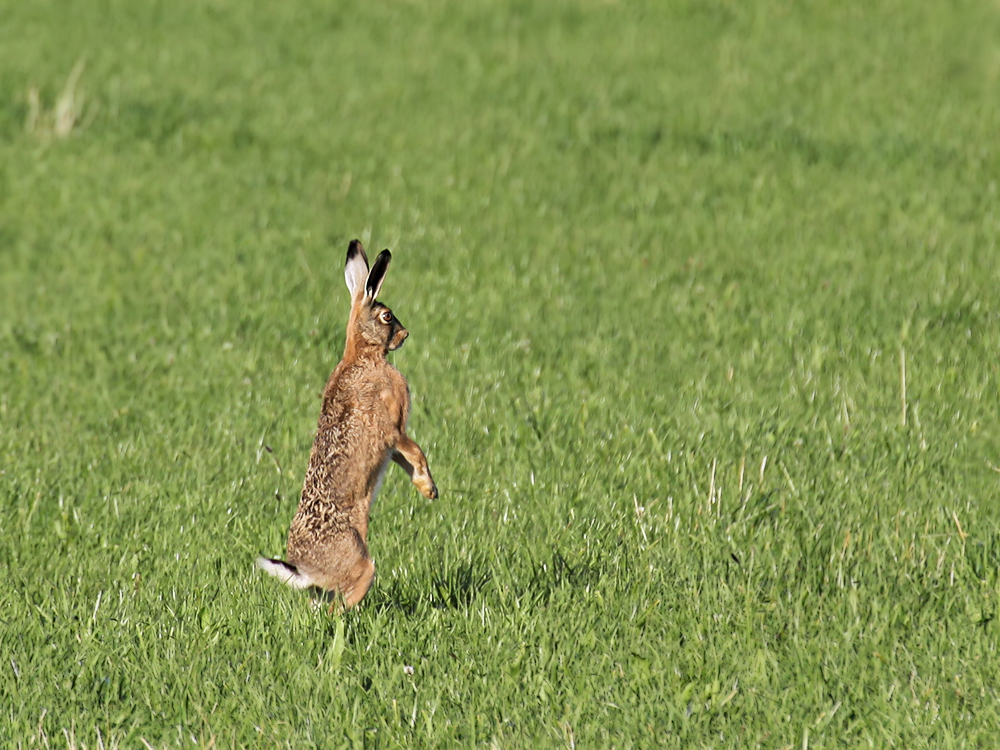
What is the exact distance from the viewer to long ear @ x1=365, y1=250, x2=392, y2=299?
4316mm

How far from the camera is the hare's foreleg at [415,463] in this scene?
4.43 m

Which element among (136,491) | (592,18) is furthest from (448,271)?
(592,18)

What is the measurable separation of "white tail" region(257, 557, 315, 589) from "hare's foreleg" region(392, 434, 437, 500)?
0.53 m

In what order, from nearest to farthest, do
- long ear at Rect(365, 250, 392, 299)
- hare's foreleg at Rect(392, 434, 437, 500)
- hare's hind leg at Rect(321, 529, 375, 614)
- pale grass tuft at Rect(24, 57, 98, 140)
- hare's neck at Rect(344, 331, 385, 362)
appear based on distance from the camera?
long ear at Rect(365, 250, 392, 299) < hare's foreleg at Rect(392, 434, 437, 500) < hare's hind leg at Rect(321, 529, 375, 614) < hare's neck at Rect(344, 331, 385, 362) < pale grass tuft at Rect(24, 57, 98, 140)

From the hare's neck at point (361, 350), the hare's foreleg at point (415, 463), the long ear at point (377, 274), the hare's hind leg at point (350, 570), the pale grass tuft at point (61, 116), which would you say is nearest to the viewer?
the long ear at point (377, 274)

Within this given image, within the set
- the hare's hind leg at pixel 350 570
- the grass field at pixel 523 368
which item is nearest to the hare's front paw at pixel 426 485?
the hare's hind leg at pixel 350 570

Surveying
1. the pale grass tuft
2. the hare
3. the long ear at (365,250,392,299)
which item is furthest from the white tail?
the pale grass tuft

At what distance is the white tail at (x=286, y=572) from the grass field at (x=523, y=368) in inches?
7.0

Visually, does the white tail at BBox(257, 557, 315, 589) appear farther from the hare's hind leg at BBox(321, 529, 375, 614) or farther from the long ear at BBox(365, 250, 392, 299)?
the long ear at BBox(365, 250, 392, 299)

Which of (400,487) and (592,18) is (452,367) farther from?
(592,18)

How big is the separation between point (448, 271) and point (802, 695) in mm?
5019

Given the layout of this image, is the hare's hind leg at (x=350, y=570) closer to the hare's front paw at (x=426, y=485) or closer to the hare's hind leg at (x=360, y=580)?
the hare's hind leg at (x=360, y=580)

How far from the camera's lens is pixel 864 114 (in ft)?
38.9

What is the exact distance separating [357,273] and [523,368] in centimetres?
297
